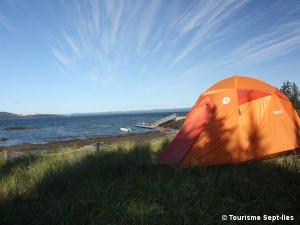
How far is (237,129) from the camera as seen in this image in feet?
22.5

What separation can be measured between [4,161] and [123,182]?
222 inches

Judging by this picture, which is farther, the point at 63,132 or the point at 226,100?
the point at 63,132

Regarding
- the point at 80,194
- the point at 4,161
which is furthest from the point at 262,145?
the point at 4,161

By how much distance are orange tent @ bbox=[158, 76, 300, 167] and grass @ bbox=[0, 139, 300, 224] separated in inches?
17.0

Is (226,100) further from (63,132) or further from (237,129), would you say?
(63,132)

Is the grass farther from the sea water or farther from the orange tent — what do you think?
the sea water

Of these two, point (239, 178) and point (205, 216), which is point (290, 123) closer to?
point (239, 178)

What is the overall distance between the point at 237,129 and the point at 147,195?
10.9 ft

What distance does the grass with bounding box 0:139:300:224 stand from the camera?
4066 millimetres

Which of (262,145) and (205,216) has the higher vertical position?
(262,145)

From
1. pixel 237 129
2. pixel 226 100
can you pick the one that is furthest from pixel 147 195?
pixel 226 100

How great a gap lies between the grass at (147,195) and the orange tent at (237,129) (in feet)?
1.42

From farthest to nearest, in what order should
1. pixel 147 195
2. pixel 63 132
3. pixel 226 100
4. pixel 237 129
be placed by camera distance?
pixel 63 132 → pixel 226 100 → pixel 237 129 → pixel 147 195

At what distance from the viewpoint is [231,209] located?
4.14m
